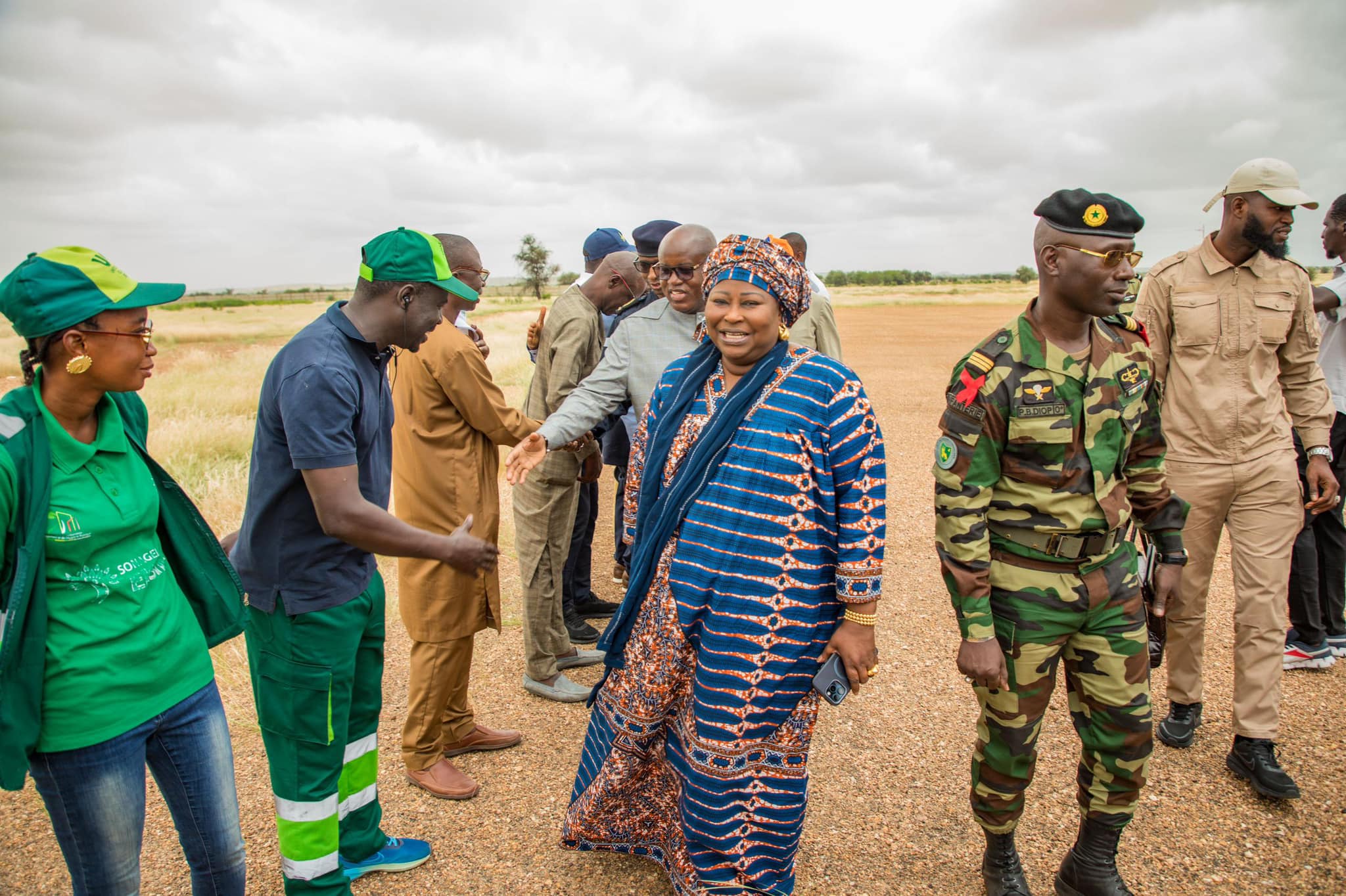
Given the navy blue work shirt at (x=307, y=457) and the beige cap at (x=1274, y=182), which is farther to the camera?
the beige cap at (x=1274, y=182)

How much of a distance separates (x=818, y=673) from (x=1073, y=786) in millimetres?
1707

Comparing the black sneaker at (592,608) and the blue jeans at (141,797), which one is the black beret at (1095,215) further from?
the black sneaker at (592,608)

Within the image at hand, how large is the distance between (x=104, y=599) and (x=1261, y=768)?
14.1ft

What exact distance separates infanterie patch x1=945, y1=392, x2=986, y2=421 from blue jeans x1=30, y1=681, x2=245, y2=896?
247 centimetres

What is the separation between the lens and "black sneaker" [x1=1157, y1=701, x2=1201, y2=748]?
3.93 metres

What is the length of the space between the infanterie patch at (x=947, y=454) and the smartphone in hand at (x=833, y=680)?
2.38ft

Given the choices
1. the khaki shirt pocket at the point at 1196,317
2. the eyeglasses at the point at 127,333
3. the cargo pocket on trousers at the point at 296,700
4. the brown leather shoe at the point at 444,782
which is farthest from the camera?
the khaki shirt pocket at the point at 1196,317

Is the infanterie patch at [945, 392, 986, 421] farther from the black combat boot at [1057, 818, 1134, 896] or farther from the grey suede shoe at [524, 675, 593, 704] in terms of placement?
the grey suede shoe at [524, 675, 593, 704]

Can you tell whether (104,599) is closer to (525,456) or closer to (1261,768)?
(525,456)

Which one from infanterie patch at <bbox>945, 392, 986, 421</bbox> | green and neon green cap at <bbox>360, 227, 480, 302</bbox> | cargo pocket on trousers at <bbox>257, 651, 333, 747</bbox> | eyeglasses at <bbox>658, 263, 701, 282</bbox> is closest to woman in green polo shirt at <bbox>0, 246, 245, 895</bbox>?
cargo pocket on trousers at <bbox>257, 651, 333, 747</bbox>

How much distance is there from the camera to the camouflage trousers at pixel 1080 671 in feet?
9.27

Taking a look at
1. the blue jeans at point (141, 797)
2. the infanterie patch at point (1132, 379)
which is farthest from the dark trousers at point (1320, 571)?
the blue jeans at point (141, 797)

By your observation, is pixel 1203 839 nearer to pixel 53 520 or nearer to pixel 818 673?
pixel 818 673

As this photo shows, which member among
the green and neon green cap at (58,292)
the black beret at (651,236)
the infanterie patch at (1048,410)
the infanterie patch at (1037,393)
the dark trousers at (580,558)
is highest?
the black beret at (651,236)
